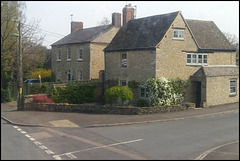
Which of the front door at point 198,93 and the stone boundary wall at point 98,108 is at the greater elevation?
the front door at point 198,93

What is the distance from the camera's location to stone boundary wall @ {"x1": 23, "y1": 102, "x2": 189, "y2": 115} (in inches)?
767

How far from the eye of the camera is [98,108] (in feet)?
67.2

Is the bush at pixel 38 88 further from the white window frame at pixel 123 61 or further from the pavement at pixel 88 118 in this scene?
the white window frame at pixel 123 61

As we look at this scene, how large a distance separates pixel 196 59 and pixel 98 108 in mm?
9792

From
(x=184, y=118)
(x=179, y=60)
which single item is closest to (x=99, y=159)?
(x=184, y=118)

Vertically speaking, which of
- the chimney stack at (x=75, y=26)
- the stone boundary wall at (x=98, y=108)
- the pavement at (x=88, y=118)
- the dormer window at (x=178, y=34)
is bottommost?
the pavement at (x=88, y=118)

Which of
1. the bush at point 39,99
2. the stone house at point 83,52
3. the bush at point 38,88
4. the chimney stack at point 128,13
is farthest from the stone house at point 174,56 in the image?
the bush at point 39,99

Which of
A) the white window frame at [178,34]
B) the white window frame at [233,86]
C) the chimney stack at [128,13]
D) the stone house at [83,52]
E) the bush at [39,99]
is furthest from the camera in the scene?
the stone house at [83,52]

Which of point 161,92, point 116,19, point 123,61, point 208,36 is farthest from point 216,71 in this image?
point 116,19

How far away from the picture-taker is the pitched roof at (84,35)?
113 ft

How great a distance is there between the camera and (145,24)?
25703 mm

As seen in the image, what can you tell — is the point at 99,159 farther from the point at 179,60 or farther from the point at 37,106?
the point at 179,60

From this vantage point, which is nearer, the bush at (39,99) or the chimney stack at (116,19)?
the bush at (39,99)

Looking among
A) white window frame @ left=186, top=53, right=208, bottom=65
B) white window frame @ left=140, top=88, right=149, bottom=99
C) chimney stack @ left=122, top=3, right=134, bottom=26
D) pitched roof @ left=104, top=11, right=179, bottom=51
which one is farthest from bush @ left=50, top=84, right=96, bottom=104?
white window frame @ left=186, top=53, right=208, bottom=65
